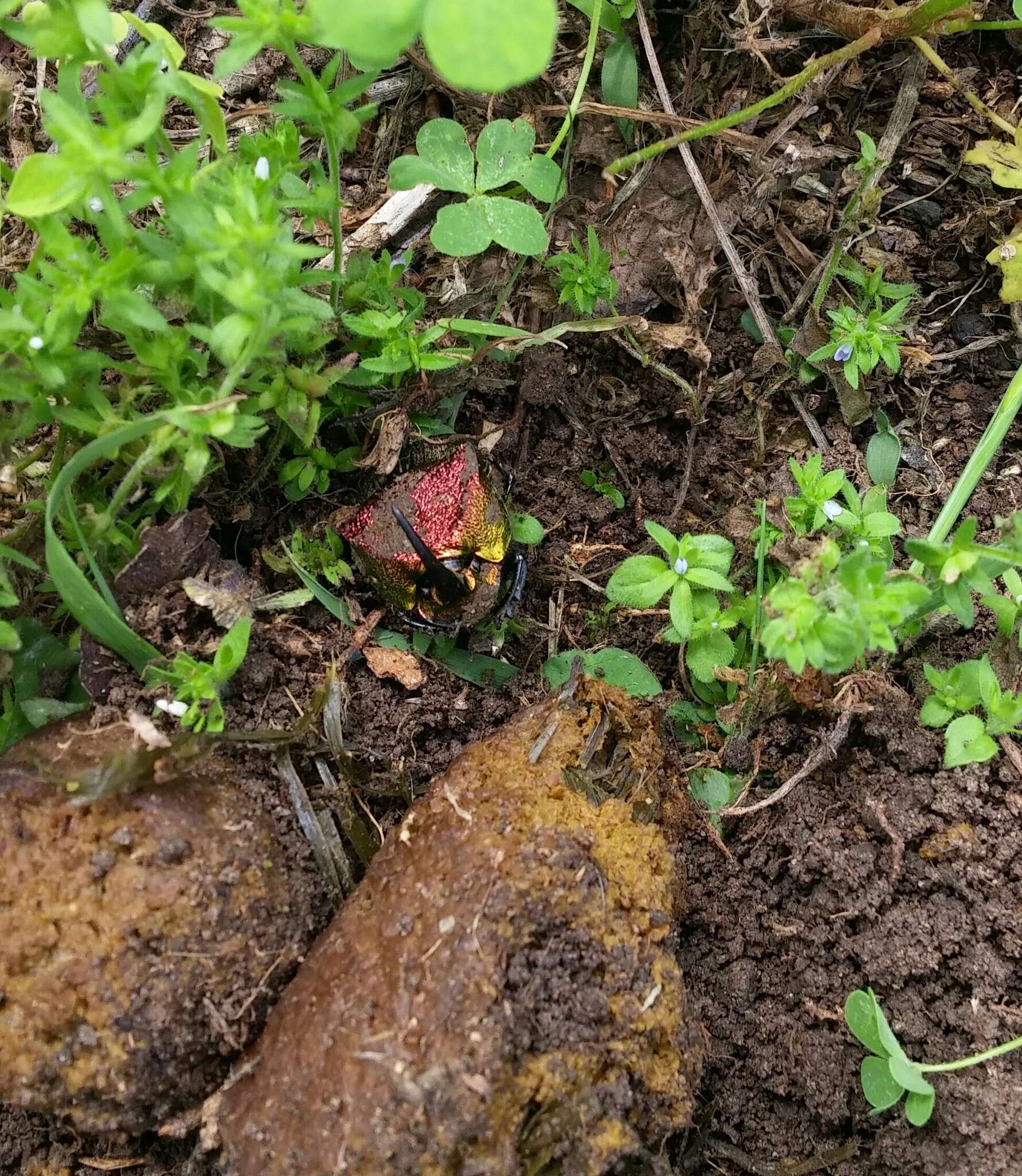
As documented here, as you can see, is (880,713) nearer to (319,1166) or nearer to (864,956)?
(864,956)

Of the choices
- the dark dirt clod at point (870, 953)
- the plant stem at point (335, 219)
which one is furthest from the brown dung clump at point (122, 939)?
the plant stem at point (335, 219)

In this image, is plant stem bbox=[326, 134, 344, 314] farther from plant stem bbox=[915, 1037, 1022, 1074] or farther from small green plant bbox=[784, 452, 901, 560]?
plant stem bbox=[915, 1037, 1022, 1074]

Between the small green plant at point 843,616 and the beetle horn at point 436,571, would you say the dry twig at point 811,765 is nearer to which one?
the small green plant at point 843,616

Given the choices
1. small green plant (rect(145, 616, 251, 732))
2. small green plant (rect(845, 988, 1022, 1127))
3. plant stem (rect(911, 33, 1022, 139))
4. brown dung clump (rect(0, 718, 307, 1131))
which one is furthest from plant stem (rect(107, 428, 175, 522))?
plant stem (rect(911, 33, 1022, 139))

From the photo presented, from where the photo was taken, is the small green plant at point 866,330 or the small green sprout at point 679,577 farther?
the small green plant at point 866,330

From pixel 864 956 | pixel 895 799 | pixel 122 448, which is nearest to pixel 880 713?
pixel 895 799

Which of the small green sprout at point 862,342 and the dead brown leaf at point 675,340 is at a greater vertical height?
the dead brown leaf at point 675,340
